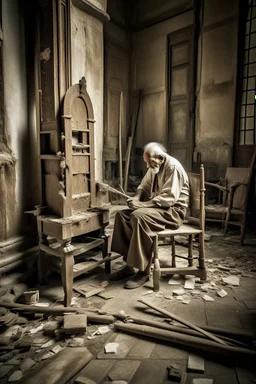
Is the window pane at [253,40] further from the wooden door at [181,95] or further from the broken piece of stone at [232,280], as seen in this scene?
the broken piece of stone at [232,280]

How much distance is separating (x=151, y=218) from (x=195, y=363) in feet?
5.46

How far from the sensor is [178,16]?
6695 mm

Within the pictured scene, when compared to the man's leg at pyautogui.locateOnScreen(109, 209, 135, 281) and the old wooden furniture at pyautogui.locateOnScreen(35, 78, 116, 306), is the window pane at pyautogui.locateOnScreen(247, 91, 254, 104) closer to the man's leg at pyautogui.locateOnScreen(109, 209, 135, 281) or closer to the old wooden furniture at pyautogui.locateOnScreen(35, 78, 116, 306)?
the old wooden furniture at pyautogui.locateOnScreen(35, 78, 116, 306)

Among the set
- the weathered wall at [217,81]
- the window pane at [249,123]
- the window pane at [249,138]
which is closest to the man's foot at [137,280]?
the weathered wall at [217,81]

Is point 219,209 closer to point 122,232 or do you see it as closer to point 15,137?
point 122,232

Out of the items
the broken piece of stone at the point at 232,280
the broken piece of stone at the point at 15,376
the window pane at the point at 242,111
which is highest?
the window pane at the point at 242,111

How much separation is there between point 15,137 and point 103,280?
2.09 meters

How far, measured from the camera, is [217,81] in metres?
6.23

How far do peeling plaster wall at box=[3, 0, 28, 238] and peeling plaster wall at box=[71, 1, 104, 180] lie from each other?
954 millimetres

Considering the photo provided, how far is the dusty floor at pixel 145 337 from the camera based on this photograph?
6.64 feet

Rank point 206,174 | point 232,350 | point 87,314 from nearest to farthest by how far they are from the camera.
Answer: point 232,350, point 87,314, point 206,174

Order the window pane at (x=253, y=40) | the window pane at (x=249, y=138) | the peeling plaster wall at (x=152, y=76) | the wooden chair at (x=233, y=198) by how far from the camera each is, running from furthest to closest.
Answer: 1. the peeling plaster wall at (x=152, y=76)
2. the window pane at (x=249, y=138)
3. the window pane at (x=253, y=40)
4. the wooden chair at (x=233, y=198)

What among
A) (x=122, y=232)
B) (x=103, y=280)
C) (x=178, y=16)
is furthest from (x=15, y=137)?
(x=178, y=16)

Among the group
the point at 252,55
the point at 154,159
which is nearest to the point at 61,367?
the point at 154,159
